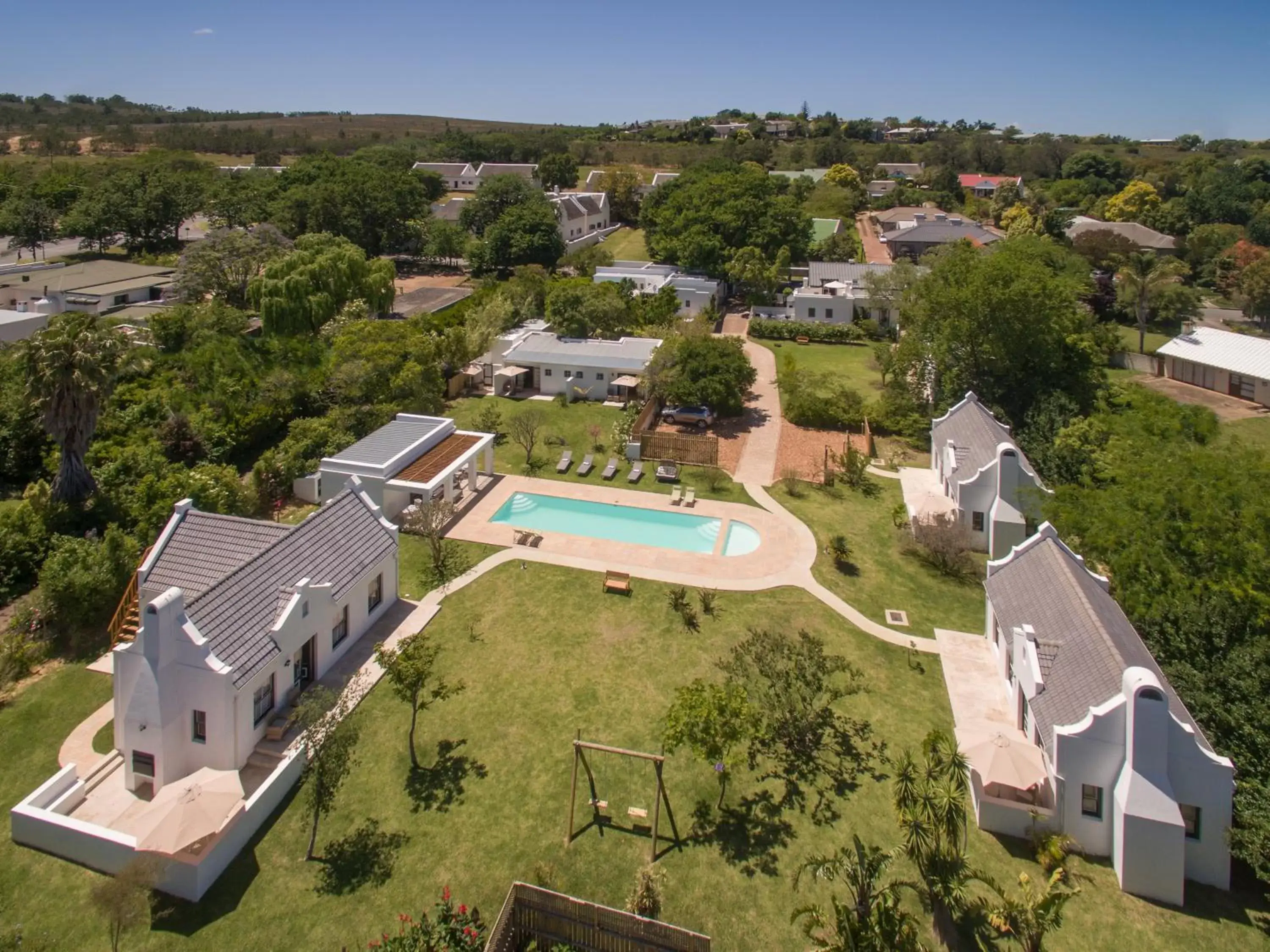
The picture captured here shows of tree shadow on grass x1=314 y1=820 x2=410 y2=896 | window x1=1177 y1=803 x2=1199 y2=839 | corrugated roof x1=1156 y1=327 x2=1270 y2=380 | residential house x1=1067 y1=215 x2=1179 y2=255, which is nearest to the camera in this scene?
tree shadow on grass x1=314 y1=820 x2=410 y2=896

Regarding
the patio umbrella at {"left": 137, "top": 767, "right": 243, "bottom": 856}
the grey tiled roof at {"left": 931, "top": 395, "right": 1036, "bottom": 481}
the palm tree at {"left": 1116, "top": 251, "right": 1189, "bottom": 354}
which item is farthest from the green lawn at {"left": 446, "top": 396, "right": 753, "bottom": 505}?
the palm tree at {"left": 1116, "top": 251, "right": 1189, "bottom": 354}

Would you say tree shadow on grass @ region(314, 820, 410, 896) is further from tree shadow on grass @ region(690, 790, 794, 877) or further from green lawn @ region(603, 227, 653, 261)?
green lawn @ region(603, 227, 653, 261)

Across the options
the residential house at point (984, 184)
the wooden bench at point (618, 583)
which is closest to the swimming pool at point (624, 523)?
the wooden bench at point (618, 583)

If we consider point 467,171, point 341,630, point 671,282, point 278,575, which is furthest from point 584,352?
point 467,171

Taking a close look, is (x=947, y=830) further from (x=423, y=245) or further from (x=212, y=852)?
(x=423, y=245)

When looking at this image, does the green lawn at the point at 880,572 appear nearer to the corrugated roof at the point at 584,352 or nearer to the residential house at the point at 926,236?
the corrugated roof at the point at 584,352

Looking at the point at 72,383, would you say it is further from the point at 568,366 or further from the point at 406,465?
the point at 568,366

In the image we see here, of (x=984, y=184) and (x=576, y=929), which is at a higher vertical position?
(x=984, y=184)

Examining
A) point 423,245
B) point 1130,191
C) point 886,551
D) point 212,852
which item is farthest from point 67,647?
point 1130,191
